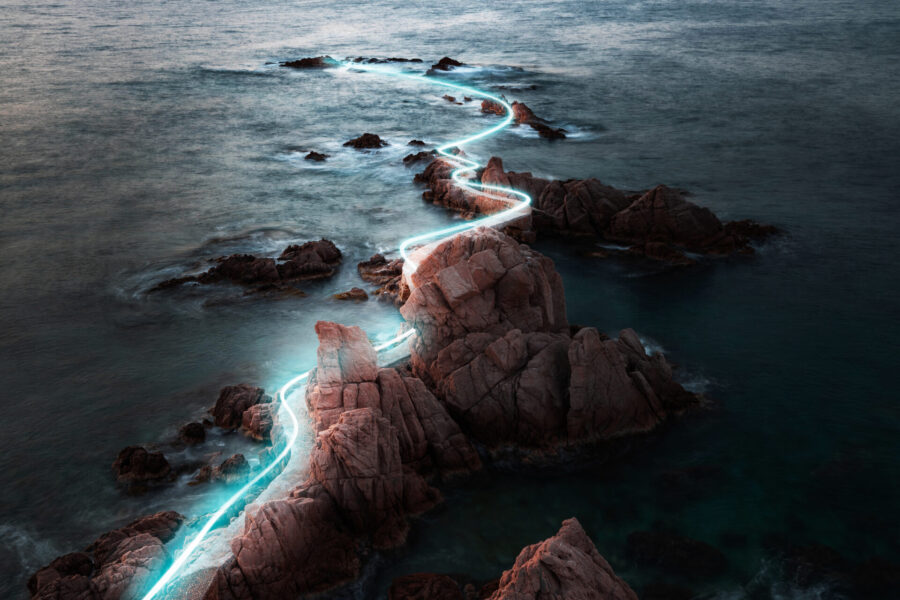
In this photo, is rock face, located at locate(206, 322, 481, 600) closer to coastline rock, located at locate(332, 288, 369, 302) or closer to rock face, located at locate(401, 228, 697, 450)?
rock face, located at locate(401, 228, 697, 450)

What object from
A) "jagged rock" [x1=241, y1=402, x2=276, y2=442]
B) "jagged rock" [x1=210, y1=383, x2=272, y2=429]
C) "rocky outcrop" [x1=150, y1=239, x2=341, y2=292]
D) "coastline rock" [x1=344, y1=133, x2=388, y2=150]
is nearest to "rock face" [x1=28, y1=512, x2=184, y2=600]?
"jagged rock" [x1=241, y1=402, x2=276, y2=442]

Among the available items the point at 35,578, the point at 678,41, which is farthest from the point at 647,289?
the point at 678,41

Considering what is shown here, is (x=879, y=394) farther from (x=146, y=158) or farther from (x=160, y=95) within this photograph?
(x=160, y=95)

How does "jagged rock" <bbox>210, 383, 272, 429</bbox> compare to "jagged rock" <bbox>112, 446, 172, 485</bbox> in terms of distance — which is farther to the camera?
"jagged rock" <bbox>210, 383, 272, 429</bbox>

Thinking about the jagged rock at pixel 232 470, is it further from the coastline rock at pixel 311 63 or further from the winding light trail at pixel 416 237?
the coastline rock at pixel 311 63

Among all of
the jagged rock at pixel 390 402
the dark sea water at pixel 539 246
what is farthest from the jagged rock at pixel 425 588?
the jagged rock at pixel 390 402
